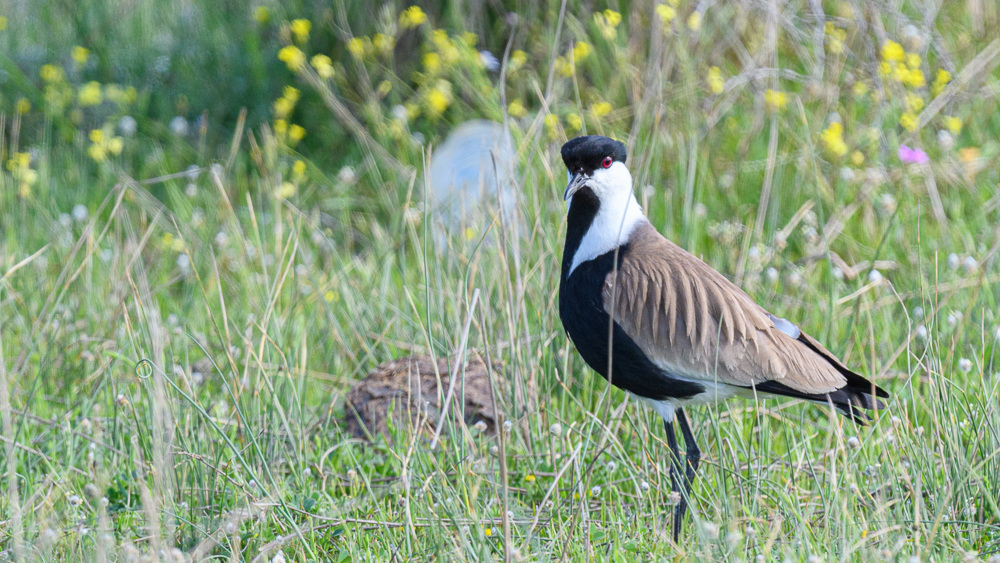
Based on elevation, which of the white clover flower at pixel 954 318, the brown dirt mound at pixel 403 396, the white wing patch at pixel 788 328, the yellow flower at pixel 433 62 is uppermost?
the yellow flower at pixel 433 62

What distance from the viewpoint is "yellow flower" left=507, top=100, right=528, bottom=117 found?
519cm

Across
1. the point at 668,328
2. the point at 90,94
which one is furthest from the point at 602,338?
the point at 90,94

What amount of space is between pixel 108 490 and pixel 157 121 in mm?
3861

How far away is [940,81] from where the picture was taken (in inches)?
203

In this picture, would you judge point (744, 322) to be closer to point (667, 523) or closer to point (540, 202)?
point (667, 523)

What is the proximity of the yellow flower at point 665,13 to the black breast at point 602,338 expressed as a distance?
226 centimetres

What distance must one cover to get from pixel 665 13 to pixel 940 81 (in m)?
1.55

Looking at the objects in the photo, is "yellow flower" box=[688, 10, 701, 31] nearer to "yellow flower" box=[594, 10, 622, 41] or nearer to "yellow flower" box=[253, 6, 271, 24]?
"yellow flower" box=[594, 10, 622, 41]

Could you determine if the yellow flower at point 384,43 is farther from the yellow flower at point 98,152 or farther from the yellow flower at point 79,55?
the yellow flower at point 79,55

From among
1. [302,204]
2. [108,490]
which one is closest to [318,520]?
[108,490]

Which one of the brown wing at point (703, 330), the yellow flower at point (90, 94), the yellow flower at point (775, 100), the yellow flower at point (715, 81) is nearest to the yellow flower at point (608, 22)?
the yellow flower at point (715, 81)

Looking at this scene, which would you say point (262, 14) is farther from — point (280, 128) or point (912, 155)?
point (912, 155)

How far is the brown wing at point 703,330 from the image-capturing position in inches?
106

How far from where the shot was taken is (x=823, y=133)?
477cm
